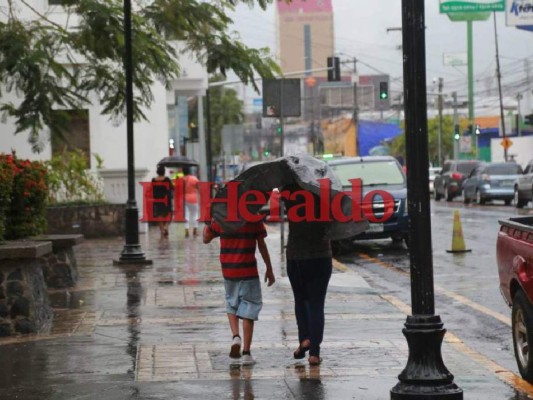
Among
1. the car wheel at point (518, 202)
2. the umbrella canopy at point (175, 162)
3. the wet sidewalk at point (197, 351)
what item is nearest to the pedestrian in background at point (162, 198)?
the umbrella canopy at point (175, 162)

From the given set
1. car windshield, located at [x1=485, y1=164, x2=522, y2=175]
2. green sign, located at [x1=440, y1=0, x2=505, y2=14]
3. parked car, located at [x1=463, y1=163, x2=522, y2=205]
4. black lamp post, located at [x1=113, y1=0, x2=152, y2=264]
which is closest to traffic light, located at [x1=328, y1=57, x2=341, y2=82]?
parked car, located at [x1=463, y1=163, x2=522, y2=205]

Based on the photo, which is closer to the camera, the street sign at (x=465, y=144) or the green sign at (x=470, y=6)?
the green sign at (x=470, y=6)

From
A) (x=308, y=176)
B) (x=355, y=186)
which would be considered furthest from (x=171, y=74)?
(x=308, y=176)

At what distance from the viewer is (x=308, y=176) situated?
9906 mm

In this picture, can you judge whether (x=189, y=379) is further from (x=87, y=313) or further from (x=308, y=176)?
(x=87, y=313)

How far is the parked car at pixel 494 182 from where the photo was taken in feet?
139

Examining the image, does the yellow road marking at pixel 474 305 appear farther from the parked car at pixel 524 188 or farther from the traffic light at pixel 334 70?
the traffic light at pixel 334 70

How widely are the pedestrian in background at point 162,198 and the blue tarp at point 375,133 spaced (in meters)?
66.9

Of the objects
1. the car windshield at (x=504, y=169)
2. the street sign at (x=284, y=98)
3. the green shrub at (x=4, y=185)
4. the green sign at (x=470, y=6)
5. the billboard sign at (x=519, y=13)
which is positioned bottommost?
the green shrub at (x=4, y=185)

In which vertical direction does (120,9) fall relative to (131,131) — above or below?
above

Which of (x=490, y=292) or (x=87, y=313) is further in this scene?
(x=490, y=292)

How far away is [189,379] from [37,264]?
3.72 m

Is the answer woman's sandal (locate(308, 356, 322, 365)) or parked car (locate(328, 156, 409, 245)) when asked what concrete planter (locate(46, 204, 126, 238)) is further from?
woman's sandal (locate(308, 356, 322, 365))

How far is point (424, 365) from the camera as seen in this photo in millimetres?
8078
